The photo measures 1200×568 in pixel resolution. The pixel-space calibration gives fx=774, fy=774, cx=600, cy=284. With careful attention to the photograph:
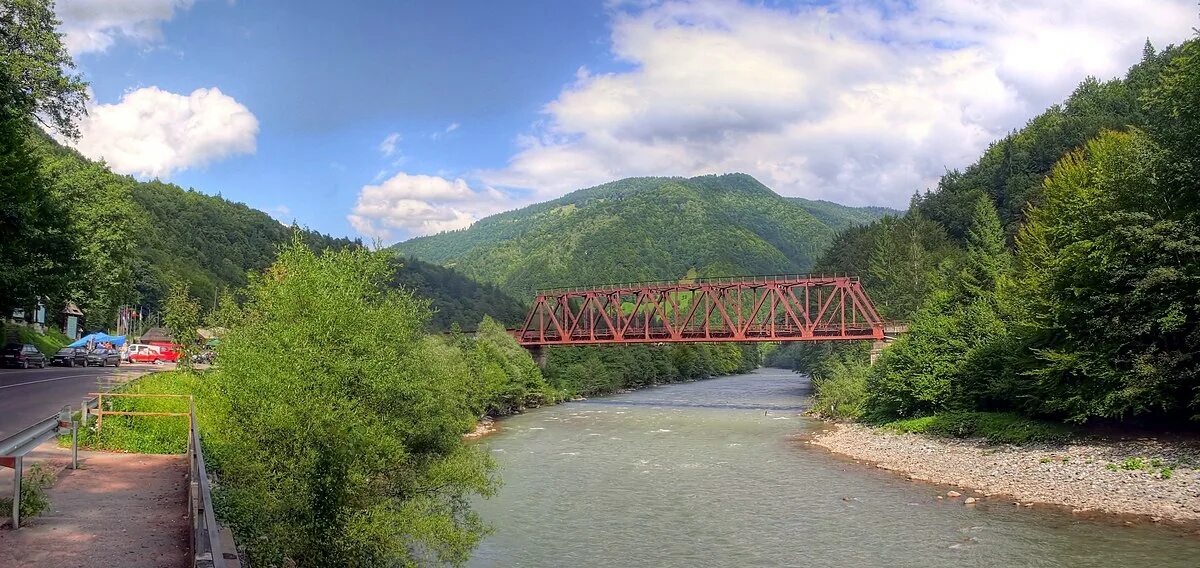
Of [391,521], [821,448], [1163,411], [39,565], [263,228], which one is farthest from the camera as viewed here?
[263,228]

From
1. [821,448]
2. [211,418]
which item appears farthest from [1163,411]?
[211,418]

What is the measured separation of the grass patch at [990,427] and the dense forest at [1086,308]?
78 centimetres

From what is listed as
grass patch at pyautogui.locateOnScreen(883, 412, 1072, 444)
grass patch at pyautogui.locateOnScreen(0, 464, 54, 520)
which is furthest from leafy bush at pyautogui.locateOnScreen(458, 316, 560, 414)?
grass patch at pyautogui.locateOnScreen(0, 464, 54, 520)

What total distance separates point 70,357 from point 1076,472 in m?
57.2

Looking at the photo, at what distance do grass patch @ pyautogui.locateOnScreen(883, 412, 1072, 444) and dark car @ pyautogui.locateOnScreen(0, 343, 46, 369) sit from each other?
169ft

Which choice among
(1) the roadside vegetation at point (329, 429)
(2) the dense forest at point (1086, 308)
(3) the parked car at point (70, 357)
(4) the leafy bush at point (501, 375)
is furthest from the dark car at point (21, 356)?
(2) the dense forest at point (1086, 308)

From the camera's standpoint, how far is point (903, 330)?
6381 centimetres

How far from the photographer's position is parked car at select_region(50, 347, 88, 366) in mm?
50344

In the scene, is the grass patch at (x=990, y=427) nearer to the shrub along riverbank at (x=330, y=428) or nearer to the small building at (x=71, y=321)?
the shrub along riverbank at (x=330, y=428)

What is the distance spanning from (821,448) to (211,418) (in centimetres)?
3269

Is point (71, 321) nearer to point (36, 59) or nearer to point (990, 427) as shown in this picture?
point (36, 59)

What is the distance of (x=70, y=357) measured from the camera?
167ft

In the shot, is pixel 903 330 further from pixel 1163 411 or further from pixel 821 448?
pixel 1163 411

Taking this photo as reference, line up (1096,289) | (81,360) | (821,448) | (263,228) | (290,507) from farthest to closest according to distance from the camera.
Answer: (263,228) → (81,360) → (821,448) → (1096,289) → (290,507)
